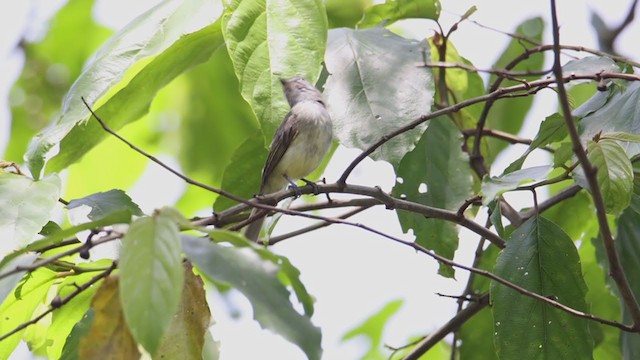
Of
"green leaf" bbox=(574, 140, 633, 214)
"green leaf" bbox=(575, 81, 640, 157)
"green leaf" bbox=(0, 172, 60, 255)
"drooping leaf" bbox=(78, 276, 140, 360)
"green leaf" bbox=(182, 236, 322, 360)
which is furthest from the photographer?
"green leaf" bbox=(575, 81, 640, 157)

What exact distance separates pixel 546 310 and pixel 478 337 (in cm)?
77

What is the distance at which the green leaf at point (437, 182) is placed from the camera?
2771 mm

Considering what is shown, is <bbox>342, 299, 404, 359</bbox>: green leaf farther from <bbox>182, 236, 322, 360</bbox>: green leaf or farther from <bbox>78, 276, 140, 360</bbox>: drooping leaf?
<bbox>182, 236, 322, 360</bbox>: green leaf

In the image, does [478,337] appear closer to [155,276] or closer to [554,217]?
[554,217]

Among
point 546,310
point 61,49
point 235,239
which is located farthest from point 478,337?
point 61,49

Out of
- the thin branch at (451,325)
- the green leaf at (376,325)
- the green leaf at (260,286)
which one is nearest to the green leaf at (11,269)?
the green leaf at (260,286)

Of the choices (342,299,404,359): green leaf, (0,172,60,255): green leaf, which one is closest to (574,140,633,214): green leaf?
(0,172,60,255): green leaf

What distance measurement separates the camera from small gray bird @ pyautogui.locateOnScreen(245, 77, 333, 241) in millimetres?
3568

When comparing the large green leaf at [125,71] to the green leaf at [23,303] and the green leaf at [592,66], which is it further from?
the green leaf at [592,66]

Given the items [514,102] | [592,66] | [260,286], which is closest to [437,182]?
[592,66]

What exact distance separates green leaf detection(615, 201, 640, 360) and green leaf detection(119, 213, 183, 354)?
1543mm

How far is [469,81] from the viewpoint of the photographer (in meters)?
3.26

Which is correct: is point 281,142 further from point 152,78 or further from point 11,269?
point 11,269

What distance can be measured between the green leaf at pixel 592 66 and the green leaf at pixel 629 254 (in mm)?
428
